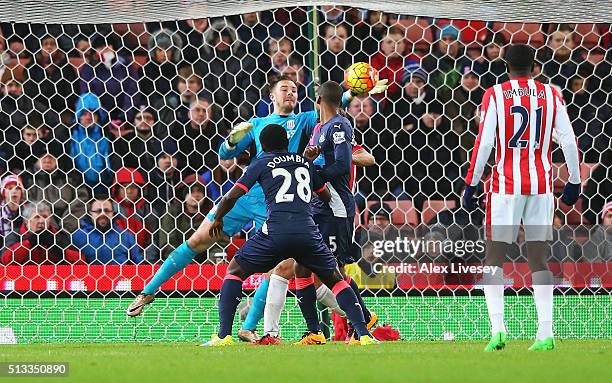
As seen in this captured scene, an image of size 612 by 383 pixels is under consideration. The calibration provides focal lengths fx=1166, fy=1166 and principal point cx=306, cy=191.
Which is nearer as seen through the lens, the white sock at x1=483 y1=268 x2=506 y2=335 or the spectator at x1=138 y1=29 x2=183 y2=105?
the white sock at x1=483 y1=268 x2=506 y2=335

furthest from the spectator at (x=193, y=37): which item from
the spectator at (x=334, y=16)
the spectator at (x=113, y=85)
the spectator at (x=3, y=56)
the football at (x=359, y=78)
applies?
the football at (x=359, y=78)

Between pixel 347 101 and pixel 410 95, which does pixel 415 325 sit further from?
pixel 410 95

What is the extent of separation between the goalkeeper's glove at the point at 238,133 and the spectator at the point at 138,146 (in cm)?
252

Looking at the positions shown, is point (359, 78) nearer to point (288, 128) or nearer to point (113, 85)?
point (288, 128)

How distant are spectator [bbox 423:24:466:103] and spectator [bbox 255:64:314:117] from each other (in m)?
1.21

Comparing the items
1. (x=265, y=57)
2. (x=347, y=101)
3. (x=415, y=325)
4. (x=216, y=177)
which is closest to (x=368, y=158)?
(x=347, y=101)

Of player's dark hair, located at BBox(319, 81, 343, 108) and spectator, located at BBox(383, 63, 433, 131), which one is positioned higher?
spectator, located at BBox(383, 63, 433, 131)

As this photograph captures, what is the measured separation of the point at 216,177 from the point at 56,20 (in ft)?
7.32

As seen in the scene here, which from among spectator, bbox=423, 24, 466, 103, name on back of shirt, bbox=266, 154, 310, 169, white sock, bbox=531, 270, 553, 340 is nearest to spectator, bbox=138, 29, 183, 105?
spectator, bbox=423, 24, 466, 103

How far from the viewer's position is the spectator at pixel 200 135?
34.4 ft

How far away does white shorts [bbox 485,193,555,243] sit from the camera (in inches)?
260

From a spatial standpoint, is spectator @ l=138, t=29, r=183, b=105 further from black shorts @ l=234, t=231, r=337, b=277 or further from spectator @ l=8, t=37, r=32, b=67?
black shorts @ l=234, t=231, r=337, b=277

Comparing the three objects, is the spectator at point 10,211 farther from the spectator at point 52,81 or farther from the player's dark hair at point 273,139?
the player's dark hair at point 273,139

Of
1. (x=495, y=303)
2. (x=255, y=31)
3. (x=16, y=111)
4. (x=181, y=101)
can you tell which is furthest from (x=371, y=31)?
(x=495, y=303)
